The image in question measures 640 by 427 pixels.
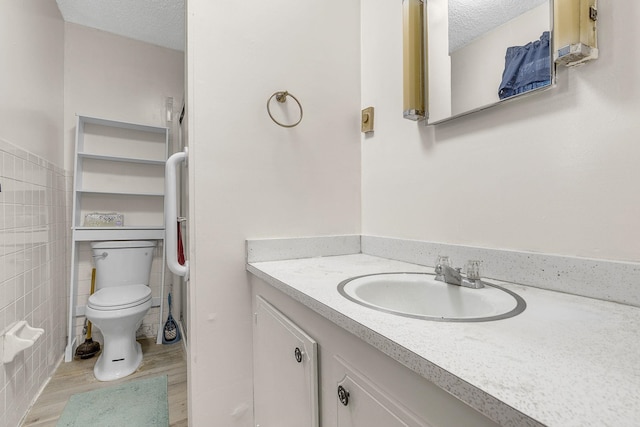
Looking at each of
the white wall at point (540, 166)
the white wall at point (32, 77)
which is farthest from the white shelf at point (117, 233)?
the white wall at point (540, 166)

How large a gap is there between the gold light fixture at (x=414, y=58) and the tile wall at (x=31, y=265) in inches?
69.6

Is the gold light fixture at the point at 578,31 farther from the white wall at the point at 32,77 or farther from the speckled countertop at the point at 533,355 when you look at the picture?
the white wall at the point at 32,77

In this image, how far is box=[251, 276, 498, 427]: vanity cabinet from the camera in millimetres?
458

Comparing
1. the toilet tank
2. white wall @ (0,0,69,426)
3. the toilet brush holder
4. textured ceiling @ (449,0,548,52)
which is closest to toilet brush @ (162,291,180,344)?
the toilet tank

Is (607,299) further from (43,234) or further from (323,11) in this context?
(43,234)

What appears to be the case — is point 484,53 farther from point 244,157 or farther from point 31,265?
point 31,265

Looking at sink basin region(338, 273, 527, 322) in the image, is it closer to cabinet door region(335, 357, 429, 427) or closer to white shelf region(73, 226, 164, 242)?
cabinet door region(335, 357, 429, 427)

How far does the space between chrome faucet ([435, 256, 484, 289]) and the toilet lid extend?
1.90 meters

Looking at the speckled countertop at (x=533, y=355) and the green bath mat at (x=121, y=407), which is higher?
the speckled countertop at (x=533, y=355)

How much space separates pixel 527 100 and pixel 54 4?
296 cm

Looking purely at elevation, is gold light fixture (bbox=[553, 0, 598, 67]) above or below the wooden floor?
above

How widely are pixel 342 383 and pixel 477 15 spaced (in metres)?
1.17

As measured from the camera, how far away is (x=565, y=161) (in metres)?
0.77

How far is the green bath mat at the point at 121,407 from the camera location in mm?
1475
